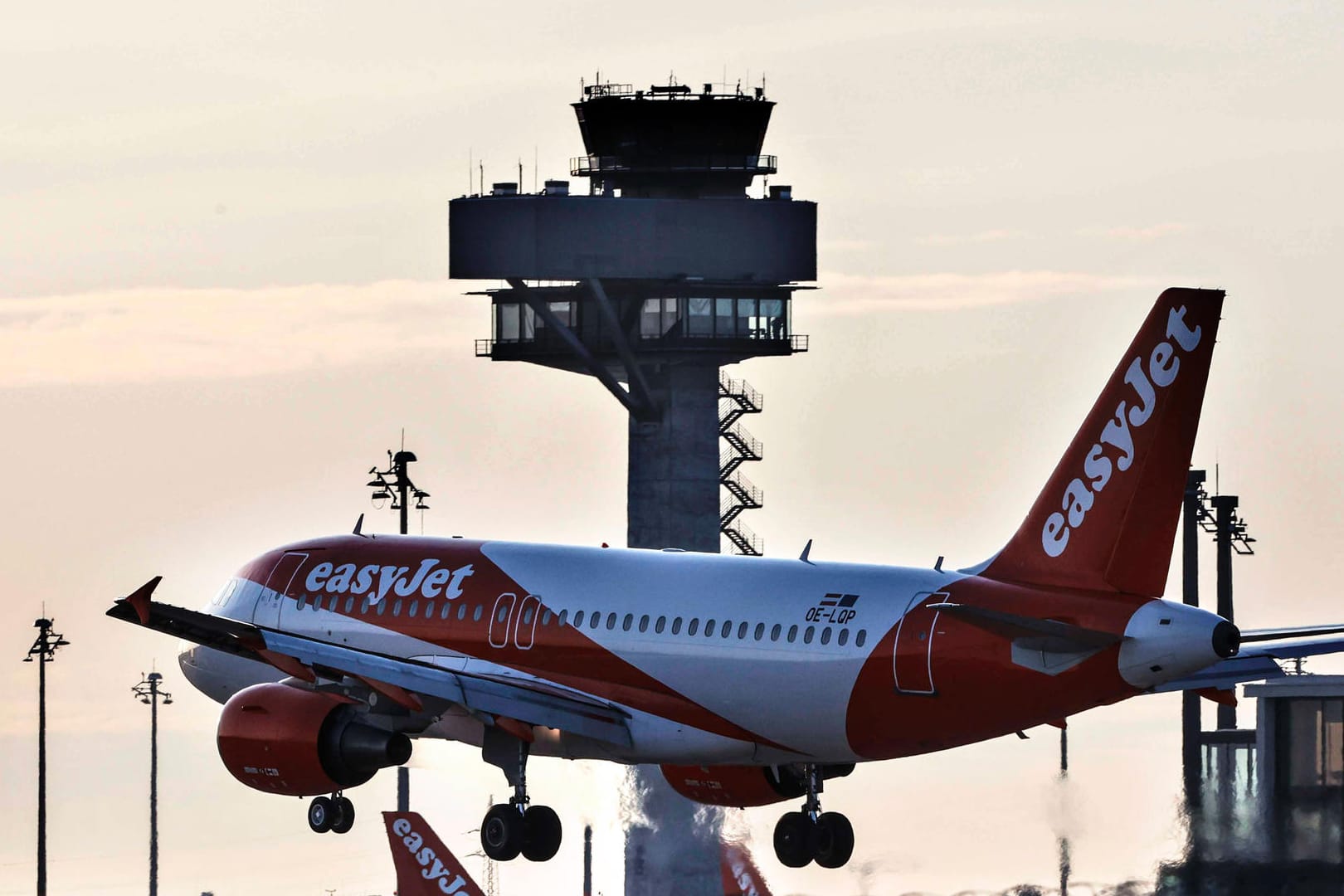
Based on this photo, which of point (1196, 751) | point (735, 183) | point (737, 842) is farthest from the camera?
point (735, 183)

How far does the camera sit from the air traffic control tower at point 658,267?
136625mm

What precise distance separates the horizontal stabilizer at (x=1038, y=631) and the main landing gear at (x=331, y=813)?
15282 mm

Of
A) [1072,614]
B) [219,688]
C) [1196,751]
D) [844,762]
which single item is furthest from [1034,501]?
[1196,751]

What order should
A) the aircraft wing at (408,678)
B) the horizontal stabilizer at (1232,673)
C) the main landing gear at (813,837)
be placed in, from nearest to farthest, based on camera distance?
1. the aircraft wing at (408,678)
2. the horizontal stabilizer at (1232,673)
3. the main landing gear at (813,837)

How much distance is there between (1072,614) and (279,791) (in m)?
17.0

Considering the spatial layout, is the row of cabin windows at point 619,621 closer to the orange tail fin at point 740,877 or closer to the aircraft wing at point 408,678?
the aircraft wing at point 408,678

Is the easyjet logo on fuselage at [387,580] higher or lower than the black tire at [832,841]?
higher

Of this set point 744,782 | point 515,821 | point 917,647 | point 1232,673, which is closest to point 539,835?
point 515,821

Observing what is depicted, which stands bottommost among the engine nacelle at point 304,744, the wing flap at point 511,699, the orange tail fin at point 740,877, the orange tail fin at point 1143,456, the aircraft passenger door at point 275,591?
the orange tail fin at point 740,877

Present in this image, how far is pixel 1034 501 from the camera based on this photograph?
217 ft

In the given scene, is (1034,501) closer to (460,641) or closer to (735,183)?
(460,641)

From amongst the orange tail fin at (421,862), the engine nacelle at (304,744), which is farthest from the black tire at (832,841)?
the orange tail fin at (421,862)

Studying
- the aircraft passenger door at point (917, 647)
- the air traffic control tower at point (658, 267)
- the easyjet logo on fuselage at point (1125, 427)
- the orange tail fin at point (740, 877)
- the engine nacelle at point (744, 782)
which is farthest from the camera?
the air traffic control tower at point (658, 267)

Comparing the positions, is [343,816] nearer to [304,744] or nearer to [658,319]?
[304,744]
